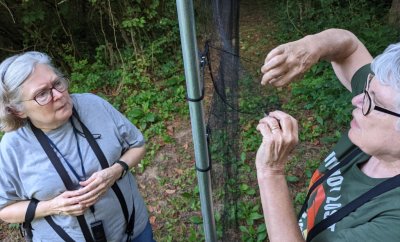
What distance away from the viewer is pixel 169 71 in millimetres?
5664

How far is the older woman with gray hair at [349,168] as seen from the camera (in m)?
1.17

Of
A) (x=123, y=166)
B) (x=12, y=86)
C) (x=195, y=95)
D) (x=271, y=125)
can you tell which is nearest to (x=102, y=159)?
(x=123, y=166)

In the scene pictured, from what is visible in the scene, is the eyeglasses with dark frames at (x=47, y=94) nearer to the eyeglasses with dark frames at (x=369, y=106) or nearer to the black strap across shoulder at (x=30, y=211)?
the black strap across shoulder at (x=30, y=211)

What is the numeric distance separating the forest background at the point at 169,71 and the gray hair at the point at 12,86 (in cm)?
161

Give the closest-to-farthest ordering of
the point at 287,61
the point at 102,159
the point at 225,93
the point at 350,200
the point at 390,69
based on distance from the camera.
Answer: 1. the point at 390,69
2. the point at 350,200
3. the point at 287,61
4. the point at 102,159
5. the point at 225,93

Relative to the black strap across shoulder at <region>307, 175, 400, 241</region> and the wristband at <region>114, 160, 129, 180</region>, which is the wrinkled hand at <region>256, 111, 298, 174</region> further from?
the wristband at <region>114, 160, 129, 180</region>

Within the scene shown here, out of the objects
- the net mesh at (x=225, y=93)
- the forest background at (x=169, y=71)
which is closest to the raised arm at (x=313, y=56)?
the net mesh at (x=225, y=93)

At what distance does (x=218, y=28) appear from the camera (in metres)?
2.02

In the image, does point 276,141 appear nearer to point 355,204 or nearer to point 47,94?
point 355,204

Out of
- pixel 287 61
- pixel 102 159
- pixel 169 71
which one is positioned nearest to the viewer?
pixel 287 61

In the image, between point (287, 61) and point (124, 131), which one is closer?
point (287, 61)

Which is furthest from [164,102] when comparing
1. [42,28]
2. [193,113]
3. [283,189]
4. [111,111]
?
[283,189]

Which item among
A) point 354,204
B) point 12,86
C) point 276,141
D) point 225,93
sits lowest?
point 354,204

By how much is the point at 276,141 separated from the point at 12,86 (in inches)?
50.5
